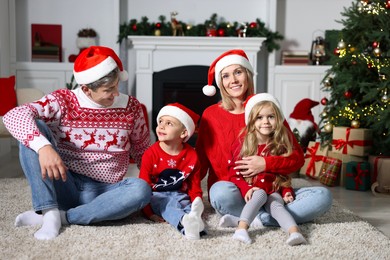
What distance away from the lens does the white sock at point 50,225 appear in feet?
6.68

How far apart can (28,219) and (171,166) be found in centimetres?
61

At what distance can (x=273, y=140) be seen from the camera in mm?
2299

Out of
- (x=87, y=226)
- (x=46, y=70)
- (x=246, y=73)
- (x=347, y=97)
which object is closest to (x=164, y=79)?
(x=46, y=70)

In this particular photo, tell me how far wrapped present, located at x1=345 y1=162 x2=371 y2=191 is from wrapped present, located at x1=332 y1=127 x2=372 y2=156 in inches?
6.6

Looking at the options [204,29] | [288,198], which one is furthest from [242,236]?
[204,29]

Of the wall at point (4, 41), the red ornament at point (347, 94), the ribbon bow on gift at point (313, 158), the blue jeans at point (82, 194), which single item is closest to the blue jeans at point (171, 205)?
the blue jeans at point (82, 194)

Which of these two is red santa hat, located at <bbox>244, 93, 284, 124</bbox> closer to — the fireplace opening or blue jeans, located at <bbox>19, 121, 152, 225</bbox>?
blue jeans, located at <bbox>19, 121, 152, 225</bbox>

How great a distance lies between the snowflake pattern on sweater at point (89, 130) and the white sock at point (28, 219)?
0.24 metres

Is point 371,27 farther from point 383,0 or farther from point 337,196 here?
point 337,196

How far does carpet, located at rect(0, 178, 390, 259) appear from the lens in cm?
188

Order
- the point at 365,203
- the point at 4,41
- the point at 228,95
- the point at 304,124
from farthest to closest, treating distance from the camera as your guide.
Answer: the point at 4,41 → the point at 304,124 → the point at 365,203 → the point at 228,95

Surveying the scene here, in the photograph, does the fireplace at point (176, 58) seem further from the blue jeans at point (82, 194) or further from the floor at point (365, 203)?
the blue jeans at point (82, 194)

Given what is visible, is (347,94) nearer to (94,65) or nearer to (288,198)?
(288,198)

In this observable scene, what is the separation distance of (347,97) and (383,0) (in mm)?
688
